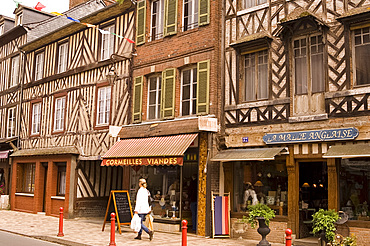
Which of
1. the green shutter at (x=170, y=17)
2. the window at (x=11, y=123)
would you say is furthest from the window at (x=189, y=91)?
the window at (x=11, y=123)

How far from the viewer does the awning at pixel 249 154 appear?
1128 centimetres

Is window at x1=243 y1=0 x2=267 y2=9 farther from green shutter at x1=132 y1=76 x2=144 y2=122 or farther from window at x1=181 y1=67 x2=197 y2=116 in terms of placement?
green shutter at x1=132 y1=76 x2=144 y2=122

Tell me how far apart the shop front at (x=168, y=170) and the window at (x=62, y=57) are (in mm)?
6634

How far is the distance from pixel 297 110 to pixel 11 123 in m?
17.4

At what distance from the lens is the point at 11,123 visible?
23.9 meters

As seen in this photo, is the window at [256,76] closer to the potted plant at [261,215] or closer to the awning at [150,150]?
the awning at [150,150]

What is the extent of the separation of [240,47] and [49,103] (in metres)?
11.3

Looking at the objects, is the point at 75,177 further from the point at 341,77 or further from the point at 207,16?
the point at 341,77

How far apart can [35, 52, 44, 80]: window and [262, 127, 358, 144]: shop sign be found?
45.1 ft

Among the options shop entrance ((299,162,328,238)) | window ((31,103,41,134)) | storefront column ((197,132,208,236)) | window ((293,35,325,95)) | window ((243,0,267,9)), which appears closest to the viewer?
window ((293,35,325,95))

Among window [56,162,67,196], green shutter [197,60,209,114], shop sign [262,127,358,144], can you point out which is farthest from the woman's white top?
window [56,162,67,196]

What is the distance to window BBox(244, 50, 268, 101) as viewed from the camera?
1247 cm

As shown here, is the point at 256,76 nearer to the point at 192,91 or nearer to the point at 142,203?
the point at 192,91

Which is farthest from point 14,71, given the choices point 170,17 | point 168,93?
point 168,93
